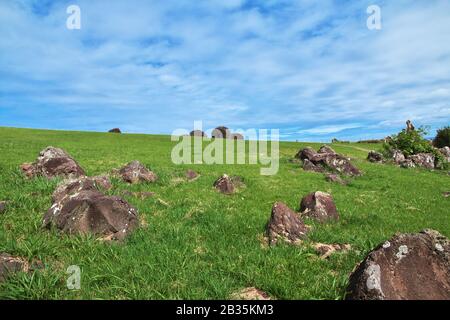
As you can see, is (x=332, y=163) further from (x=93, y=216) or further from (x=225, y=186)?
(x=93, y=216)

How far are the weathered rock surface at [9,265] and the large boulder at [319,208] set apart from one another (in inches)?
358

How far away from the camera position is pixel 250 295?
21.4 feet

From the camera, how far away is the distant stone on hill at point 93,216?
9406 mm

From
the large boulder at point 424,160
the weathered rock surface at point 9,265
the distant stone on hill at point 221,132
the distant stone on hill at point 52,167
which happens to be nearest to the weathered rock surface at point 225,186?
the distant stone on hill at point 52,167

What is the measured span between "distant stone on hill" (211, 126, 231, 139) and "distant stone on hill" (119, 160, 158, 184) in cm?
7466

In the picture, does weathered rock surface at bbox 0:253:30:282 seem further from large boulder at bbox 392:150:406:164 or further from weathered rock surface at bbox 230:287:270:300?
large boulder at bbox 392:150:406:164

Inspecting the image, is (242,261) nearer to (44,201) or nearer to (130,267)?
(130,267)

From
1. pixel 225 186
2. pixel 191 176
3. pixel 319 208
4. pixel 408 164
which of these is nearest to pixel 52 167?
pixel 191 176

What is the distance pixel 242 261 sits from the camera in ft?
26.1

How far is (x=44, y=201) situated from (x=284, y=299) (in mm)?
9546

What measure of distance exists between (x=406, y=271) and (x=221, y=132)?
90.7 meters

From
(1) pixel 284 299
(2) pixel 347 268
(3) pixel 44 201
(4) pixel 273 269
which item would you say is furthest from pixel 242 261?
(3) pixel 44 201

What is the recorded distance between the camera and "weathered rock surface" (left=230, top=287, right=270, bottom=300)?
21.0 ft
